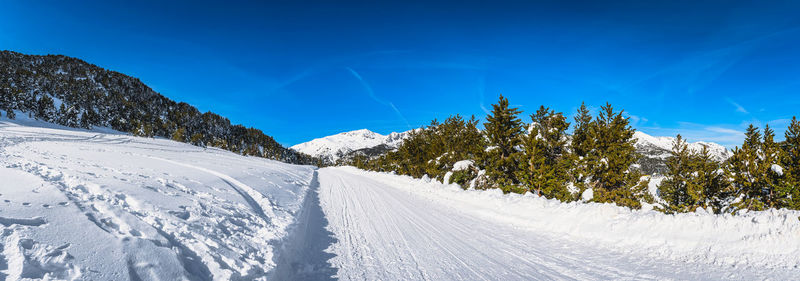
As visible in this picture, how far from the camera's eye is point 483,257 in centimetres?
546

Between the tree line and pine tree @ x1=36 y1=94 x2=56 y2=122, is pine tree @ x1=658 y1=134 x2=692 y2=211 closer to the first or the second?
the tree line

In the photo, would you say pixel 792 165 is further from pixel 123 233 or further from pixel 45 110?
pixel 45 110

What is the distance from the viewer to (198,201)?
675 centimetres

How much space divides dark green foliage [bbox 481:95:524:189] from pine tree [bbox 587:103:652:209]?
4.14 meters

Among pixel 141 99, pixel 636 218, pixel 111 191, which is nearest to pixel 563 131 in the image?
pixel 636 218

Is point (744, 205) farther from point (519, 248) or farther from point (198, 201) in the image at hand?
point (198, 201)

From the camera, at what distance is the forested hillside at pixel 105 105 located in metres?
93.9

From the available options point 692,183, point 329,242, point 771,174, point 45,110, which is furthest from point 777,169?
point 45,110

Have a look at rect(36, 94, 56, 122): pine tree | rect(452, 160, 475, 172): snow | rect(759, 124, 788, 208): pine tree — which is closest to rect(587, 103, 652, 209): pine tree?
rect(759, 124, 788, 208): pine tree

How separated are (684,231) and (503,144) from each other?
1310 centimetres

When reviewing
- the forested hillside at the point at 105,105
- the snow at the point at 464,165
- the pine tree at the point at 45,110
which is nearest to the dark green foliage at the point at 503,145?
the snow at the point at 464,165

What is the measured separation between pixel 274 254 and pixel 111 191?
12.1ft

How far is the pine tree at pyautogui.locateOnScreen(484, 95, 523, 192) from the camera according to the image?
18141mm

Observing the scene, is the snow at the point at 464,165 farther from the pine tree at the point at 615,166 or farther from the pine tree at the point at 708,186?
the pine tree at the point at 708,186
